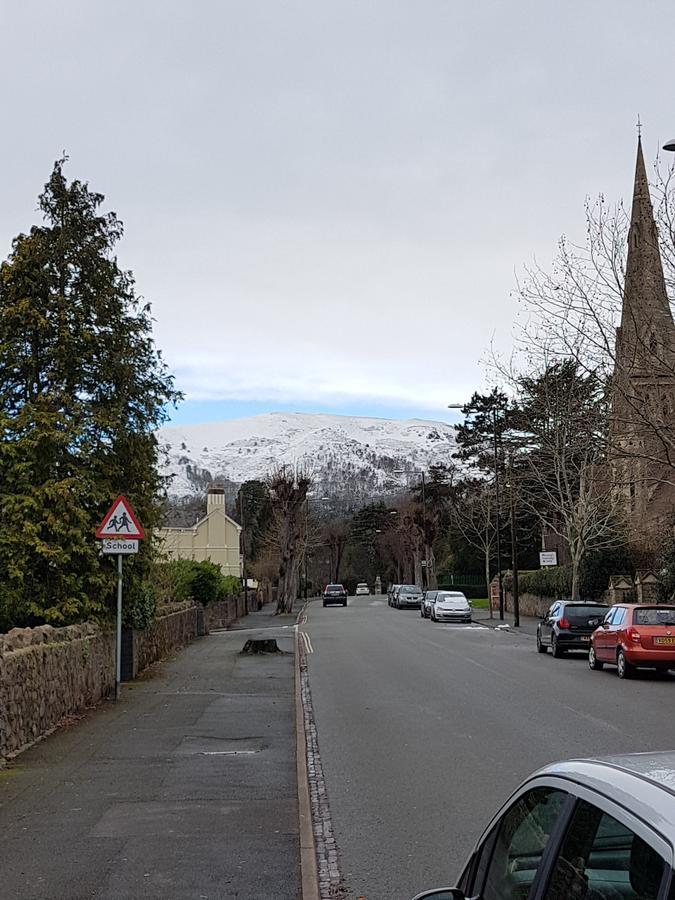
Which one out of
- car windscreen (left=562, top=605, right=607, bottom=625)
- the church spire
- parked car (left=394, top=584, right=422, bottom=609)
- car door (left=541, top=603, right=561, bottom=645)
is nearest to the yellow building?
parked car (left=394, top=584, right=422, bottom=609)

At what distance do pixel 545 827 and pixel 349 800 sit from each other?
6.88 metres

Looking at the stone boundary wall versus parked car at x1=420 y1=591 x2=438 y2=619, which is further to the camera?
parked car at x1=420 y1=591 x2=438 y2=619

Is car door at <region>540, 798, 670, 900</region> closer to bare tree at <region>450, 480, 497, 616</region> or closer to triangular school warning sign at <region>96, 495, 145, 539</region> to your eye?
triangular school warning sign at <region>96, 495, 145, 539</region>

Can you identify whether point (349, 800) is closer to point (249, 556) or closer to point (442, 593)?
point (442, 593)


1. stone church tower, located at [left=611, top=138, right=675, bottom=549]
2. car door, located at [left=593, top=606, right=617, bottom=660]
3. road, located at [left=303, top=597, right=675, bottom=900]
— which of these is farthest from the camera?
car door, located at [left=593, top=606, right=617, bottom=660]

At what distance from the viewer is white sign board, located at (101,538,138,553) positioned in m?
15.7

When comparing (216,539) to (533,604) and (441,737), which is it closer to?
(533,604)

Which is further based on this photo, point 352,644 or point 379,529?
point 379,529

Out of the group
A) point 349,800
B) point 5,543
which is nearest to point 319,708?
point 5,543

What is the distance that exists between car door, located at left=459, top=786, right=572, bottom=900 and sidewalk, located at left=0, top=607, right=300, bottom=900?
3.39 meters

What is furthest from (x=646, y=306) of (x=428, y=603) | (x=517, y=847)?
(x=428, y=603)

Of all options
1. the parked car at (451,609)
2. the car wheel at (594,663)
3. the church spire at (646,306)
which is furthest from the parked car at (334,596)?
the church spire at (646,306)

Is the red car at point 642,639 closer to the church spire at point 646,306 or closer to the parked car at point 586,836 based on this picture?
the church spire at point 646,306

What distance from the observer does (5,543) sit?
1622cm
